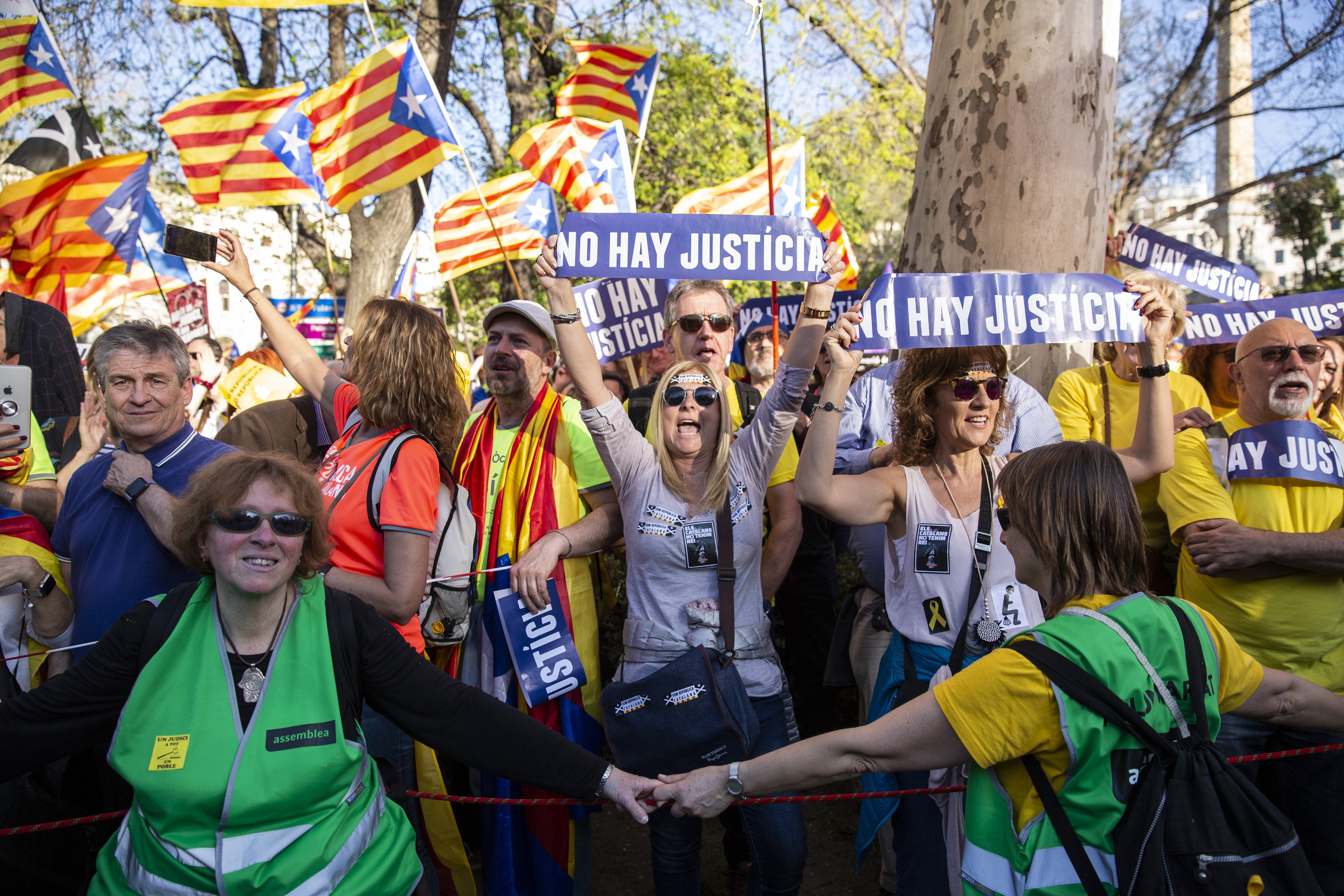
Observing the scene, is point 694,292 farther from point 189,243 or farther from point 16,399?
point 16,399

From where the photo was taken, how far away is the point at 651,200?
1587 centimetres

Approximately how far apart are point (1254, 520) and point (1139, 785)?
1655 mm

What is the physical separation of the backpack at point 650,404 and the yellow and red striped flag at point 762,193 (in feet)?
10.5

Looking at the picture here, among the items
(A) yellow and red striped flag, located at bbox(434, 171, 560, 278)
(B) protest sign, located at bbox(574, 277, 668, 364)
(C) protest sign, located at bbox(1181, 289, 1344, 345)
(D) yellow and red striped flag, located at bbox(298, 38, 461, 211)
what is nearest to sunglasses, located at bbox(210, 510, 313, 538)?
(B) protest sign, located at bbox(574, 277, 668, 364)

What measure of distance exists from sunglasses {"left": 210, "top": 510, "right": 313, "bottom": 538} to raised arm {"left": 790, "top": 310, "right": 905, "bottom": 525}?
4.65 feet

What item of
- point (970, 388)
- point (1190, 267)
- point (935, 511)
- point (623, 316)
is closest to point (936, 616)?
point (935, 511)

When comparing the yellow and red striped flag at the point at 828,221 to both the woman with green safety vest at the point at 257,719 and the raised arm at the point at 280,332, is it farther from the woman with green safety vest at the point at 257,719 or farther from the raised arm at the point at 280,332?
the woman with green safety vest at the point at 257,719

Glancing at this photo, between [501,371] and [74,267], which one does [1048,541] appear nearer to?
[501,371]

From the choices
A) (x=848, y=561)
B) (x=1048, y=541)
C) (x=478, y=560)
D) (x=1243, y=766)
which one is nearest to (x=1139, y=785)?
(x=1048, y=541)

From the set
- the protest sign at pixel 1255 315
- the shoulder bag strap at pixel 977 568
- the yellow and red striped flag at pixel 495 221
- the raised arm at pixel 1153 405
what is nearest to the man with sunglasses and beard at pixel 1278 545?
the raised arm at pixel 1153 405

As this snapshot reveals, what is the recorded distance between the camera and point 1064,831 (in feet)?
5.99

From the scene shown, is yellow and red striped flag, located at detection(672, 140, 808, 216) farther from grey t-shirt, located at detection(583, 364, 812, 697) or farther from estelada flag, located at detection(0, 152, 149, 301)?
grey t-shirt, located at detection(583, 364, 812, 697)

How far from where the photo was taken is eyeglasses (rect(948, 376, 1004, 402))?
9.76ft

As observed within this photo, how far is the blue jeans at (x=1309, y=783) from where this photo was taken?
9.30ft
